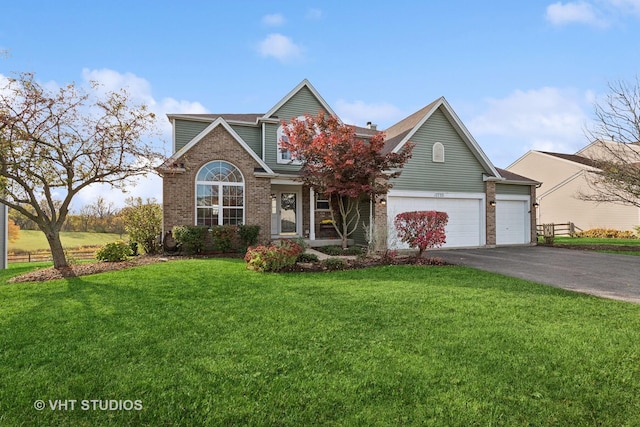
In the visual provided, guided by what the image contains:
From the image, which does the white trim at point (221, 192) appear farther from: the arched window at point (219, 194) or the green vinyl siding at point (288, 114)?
the green vinyl siding at point (288, 114)

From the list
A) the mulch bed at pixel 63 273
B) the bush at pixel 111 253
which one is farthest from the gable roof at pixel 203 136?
the mulch bed at pixel 63 273

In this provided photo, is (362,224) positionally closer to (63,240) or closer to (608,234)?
(63,240)

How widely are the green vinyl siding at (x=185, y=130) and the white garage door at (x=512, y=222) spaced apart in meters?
15.1

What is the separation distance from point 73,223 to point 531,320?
2319cm

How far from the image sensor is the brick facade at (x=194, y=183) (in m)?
12.2

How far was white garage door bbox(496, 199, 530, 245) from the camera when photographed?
16703 millimetres

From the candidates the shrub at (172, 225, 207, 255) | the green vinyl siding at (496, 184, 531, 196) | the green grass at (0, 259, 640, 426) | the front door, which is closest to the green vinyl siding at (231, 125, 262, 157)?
the front door

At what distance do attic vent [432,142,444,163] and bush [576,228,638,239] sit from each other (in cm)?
1652

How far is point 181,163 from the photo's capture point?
1236 cm

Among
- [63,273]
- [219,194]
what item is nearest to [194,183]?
[219,194]

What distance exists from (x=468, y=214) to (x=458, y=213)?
1.93ft

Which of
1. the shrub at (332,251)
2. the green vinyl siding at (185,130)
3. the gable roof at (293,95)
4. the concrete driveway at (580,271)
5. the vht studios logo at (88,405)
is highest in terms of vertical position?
the gable roof at (293,95)

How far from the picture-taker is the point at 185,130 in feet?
50.3

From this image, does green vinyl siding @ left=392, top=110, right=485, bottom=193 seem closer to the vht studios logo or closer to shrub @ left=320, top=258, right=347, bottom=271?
shrub @ left=320, top=258, right=347, bottom=271
